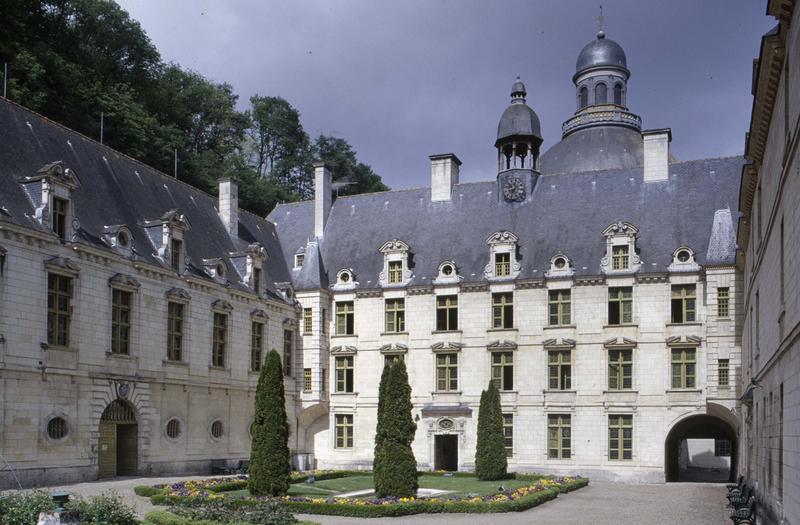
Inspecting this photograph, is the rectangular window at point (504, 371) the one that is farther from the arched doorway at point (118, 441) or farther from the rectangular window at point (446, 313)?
the arched doorway at point (118, 441)

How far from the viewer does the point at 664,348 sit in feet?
106

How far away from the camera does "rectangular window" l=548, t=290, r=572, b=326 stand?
33844 millimetres

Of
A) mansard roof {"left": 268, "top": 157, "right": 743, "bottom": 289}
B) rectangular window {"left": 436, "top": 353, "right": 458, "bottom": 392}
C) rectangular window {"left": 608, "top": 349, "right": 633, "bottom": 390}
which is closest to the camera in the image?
rectangular window {"left": 608, "top": 349, "right": 633, "bottom": 390}

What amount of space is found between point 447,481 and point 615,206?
43.6ft

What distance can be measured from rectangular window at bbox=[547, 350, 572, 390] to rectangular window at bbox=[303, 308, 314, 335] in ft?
31.8

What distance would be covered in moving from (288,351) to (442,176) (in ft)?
32.8

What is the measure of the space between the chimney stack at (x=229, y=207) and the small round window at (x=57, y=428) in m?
12.9

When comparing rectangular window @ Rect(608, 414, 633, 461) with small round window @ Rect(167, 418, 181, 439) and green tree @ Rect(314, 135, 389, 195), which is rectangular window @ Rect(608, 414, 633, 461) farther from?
green tree @ Rect(314, 135, 389, 195)

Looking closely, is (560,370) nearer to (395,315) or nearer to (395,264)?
(395,315)

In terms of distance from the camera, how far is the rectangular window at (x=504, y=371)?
34.3 m

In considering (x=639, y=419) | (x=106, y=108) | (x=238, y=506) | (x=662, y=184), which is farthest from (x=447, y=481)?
(x=106, y=108)

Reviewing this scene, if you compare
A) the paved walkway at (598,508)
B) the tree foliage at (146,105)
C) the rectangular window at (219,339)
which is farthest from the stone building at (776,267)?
the tree foliage at (146,105)

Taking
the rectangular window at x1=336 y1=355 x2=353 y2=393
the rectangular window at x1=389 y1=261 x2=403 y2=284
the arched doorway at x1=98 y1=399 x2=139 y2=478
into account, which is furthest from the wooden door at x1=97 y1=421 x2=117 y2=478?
the rectangular window at x1=389 y1=261 x2=403 y2=284

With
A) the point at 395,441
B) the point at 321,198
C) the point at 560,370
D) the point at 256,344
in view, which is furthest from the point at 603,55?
the point at 395,441
